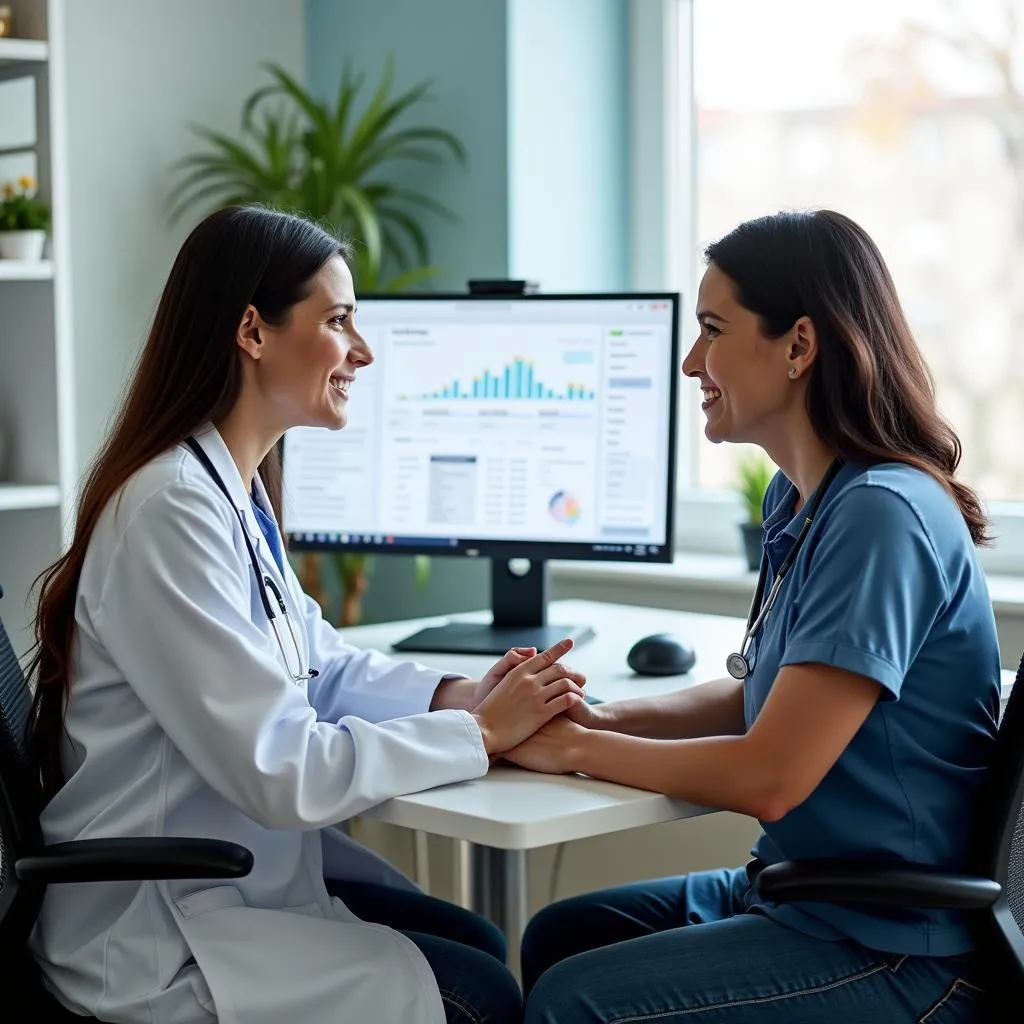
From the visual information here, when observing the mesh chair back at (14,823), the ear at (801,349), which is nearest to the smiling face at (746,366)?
the ear at (801,349)

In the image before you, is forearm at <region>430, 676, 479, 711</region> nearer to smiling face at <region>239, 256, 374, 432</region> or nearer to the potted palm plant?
smiling face at <region>239, 256, 374, 432</region>

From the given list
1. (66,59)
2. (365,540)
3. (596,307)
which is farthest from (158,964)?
(66,59)

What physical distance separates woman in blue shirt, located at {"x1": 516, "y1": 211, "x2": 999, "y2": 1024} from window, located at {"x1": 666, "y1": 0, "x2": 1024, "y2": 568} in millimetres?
1130

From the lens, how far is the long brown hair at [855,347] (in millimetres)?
1521

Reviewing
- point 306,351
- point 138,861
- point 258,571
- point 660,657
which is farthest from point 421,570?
point 138,861

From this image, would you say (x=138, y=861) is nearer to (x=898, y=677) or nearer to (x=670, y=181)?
(x=898, y=677)

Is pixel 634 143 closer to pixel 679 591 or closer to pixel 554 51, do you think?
pixel 554 51

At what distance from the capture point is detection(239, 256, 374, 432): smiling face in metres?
1.68

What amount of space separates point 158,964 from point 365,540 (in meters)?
1.00

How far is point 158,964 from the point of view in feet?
4.67

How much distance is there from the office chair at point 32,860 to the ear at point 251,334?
38 centimetres

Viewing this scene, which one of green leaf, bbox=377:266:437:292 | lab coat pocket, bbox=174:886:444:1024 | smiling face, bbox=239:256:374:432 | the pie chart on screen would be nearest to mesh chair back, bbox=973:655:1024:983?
lab coat pocket, bbox=174:886:444:1024

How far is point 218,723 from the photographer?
1407 mm

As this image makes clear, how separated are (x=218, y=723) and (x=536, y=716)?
13.7 inches
